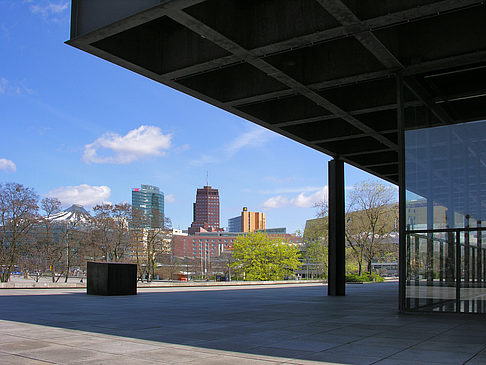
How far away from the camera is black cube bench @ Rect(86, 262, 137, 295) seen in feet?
70.4

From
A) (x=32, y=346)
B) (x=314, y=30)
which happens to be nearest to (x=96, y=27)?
(x=314, y=30)

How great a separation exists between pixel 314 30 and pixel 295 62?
9.52 ft

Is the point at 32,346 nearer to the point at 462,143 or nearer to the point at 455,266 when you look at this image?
the point at 455,266

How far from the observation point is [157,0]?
10.4m

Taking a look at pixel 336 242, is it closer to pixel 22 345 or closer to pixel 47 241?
pixel 22 345

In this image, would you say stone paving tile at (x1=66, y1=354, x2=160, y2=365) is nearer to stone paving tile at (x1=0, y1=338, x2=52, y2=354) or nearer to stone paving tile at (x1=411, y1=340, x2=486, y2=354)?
stone paving tile at (x1=0, y1=338, x2=52, y2=354)

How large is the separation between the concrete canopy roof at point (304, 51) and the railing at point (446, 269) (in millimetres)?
3335

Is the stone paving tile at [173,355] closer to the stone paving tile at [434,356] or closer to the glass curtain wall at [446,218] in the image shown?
the stone paving tile at [434,356]

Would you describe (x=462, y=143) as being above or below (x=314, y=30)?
below

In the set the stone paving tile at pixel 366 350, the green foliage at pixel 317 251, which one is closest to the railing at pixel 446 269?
the stone paving tile at pixel 366 350

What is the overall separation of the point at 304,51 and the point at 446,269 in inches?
296

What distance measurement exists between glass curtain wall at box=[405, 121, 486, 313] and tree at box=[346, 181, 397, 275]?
38.6m

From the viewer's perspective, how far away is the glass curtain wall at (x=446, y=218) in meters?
13.1

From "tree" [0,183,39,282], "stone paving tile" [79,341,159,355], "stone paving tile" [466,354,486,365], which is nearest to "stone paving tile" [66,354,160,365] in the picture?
"stone paving tile" [79,341,159,355]
